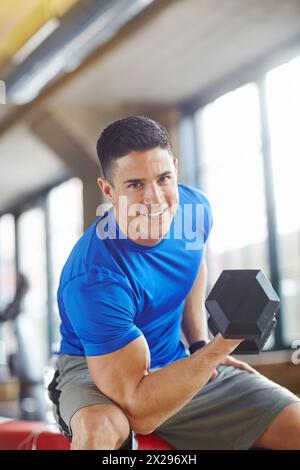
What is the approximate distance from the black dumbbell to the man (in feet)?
0.08

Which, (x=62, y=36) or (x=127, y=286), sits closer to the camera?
(x=127, y=286)

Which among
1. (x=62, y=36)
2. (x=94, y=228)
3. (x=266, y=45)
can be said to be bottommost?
(x=94, y=228)

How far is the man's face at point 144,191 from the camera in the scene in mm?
796

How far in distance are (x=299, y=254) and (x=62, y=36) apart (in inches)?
51.2

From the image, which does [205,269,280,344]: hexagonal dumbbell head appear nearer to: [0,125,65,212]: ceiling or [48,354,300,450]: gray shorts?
[48,354,300,450]: gray shorts

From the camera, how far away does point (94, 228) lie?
0.89 metres

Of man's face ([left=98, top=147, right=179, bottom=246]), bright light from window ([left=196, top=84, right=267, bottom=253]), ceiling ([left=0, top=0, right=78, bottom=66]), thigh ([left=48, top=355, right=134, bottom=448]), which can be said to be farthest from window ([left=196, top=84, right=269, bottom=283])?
ceiling ([left=0, top=0, right=78, bottom=66])

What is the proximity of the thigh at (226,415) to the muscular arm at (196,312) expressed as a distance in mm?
68

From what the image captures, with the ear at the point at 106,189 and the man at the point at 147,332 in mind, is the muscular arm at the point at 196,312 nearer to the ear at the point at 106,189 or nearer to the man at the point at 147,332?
the man at the point at 147,332

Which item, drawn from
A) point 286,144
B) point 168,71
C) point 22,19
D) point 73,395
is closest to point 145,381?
point 73,395

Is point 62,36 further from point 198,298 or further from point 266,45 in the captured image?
point 198,298

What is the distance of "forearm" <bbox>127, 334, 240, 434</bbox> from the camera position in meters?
0.74

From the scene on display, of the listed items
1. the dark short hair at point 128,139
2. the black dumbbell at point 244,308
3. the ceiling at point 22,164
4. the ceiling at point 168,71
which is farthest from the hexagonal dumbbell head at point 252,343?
the ceiling at point 22,164
